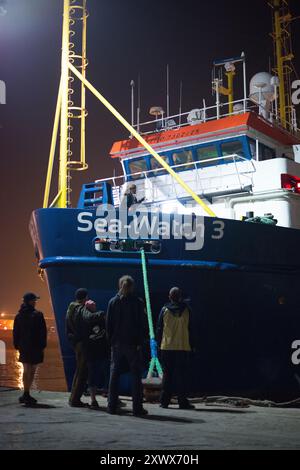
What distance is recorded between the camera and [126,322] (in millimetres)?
6418

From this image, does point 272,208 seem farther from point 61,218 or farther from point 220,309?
point 61,218

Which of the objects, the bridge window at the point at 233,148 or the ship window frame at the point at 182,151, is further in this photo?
the ship window frame at the point at 182,151

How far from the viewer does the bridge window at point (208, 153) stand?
43.2 feet

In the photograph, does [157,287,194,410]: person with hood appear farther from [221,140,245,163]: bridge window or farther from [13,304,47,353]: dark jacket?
[221,140,245,163]: bridge window

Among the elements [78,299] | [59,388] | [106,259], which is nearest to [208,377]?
[106,259]

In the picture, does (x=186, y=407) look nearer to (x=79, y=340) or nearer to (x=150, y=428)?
(x=79, y=340)

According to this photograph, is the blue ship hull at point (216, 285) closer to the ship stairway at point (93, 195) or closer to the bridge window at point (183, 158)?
the ship stairway at point (93, 195)

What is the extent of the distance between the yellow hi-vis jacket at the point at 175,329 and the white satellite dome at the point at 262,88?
29.8ft

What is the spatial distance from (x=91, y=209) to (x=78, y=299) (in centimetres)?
242

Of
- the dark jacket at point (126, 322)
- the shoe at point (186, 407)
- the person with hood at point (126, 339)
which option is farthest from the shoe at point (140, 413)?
the shoe at point (186, 407)

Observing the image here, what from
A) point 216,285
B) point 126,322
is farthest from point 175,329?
point 216,285

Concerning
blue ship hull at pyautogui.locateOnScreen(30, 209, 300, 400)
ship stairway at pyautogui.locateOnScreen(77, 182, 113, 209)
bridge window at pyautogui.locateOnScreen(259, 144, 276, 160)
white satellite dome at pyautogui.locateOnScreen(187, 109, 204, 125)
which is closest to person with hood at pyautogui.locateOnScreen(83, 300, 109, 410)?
blue ship hull at pyautogui.locateOnScreen(30, 209, 300, 400)

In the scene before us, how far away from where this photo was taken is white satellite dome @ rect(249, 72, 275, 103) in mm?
15336

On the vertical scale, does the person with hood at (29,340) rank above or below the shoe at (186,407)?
above
